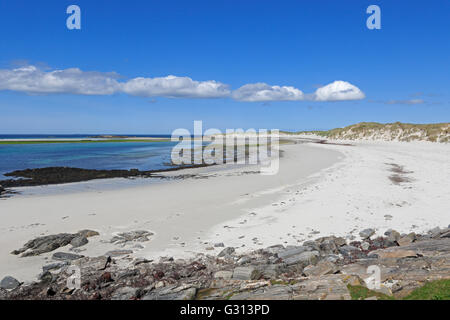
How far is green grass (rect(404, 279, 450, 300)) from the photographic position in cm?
532

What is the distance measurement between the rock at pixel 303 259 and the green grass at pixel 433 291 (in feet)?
10.3

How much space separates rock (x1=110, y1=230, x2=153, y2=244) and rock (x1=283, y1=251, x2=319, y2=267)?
242 inches

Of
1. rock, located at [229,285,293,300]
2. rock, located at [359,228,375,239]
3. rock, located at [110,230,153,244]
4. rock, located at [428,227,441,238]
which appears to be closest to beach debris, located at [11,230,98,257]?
rock, located at [110,230,153,244]

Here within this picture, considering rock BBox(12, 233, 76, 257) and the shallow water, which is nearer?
rock BBox(12, 233, 76, 257)

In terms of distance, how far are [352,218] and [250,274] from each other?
835 centimetres

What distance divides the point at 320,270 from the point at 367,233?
514 cm

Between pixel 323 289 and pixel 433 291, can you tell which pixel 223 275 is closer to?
pixel 323 289

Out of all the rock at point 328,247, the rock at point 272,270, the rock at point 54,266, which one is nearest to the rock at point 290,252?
the rock at point 328,247

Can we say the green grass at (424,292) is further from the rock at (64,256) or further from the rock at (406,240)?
the rock at (64,256)

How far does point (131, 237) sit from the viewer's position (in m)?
11.8

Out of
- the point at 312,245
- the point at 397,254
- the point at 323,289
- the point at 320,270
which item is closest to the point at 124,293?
the point at 323,289

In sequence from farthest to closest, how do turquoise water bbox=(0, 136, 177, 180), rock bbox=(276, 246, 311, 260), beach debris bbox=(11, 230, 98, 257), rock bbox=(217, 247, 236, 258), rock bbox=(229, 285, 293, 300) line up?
1. turquoise water bbox=(0, 136, 177, 180)
2. beach debris bbox=(11, 230, 98, 257)
3. rock bbox=(217, 247, 236, 258)
4. rock bbox=(276, 246, 311, 260)
5. rock bbox=(229, 285, 293, 300)

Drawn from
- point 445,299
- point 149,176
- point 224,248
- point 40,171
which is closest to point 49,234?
point 224,248

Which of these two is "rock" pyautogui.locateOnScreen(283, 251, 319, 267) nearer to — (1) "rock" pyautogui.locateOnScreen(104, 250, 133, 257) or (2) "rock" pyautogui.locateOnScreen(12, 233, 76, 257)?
(1) "rock" pyautogui.locateOnScreen(104, 250, 133, 257)
